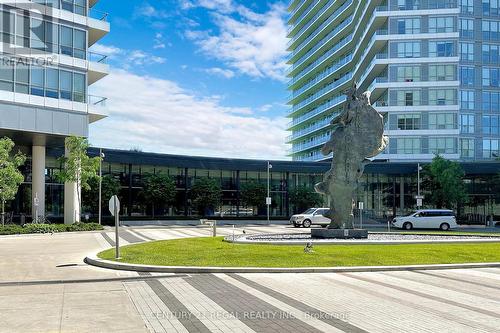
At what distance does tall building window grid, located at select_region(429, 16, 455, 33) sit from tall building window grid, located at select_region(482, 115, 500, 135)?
14110 mm

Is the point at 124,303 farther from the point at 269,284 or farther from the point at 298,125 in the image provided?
the point at 298,125

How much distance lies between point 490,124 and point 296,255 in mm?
66090

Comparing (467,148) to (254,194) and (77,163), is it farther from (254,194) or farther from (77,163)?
(77,163)

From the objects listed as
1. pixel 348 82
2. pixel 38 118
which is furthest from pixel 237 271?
pixel 348 82

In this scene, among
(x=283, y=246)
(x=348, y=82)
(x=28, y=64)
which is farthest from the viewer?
(x=348, y=82)

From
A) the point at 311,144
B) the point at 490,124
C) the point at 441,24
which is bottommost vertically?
the point at 311,144

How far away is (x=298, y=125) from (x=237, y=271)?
9544 centimetres

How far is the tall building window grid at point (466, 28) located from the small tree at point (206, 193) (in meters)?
44.3

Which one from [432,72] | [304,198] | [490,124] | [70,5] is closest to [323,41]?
[432,72]

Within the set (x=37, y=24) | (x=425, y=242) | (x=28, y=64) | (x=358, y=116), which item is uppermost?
(x=37, y=24)

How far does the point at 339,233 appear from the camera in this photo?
1003 inches

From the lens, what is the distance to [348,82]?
82375mm

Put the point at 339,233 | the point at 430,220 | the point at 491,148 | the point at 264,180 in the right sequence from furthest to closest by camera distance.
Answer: the point at 491,148 → the point at 264,180 → the point at 430,220 → the point at 339,233

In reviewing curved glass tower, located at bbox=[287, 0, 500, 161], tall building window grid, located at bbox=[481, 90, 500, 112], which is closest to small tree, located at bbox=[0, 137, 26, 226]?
curved glass tower, located at bbox=[287, 0, 500, 161]
